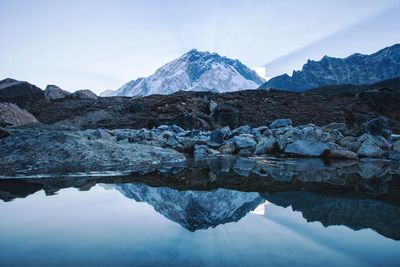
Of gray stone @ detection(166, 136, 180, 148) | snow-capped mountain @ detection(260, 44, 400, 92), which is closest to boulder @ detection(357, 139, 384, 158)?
gray stone @ detection(166, 136, 180, 148)

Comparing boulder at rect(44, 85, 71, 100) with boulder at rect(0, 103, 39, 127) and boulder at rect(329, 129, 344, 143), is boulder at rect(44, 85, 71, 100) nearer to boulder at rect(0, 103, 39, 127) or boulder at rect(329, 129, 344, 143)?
boulder at rect(0, 103, 39, 127)

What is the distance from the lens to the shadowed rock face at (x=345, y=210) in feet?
8.65

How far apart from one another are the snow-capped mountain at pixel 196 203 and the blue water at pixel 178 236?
11 mm

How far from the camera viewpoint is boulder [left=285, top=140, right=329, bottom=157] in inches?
376

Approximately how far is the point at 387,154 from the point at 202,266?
9909mm

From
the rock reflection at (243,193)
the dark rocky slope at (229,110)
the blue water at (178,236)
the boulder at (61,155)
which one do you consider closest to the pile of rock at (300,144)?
the boulder at (61,155)

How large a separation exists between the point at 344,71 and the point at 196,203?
497ft

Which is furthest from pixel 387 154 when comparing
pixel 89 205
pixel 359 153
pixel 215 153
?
pixel 89 205

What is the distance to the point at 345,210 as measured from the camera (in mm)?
3121

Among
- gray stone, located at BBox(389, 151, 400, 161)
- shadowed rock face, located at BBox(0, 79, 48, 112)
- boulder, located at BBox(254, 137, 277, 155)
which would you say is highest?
shadowed rock face, located at BBox(0, 79, 48, 112)

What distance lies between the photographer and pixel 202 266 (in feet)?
5.89

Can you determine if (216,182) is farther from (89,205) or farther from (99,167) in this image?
(99,167)

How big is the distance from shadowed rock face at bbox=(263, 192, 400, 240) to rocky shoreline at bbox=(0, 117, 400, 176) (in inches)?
162

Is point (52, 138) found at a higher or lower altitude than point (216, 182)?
higher
